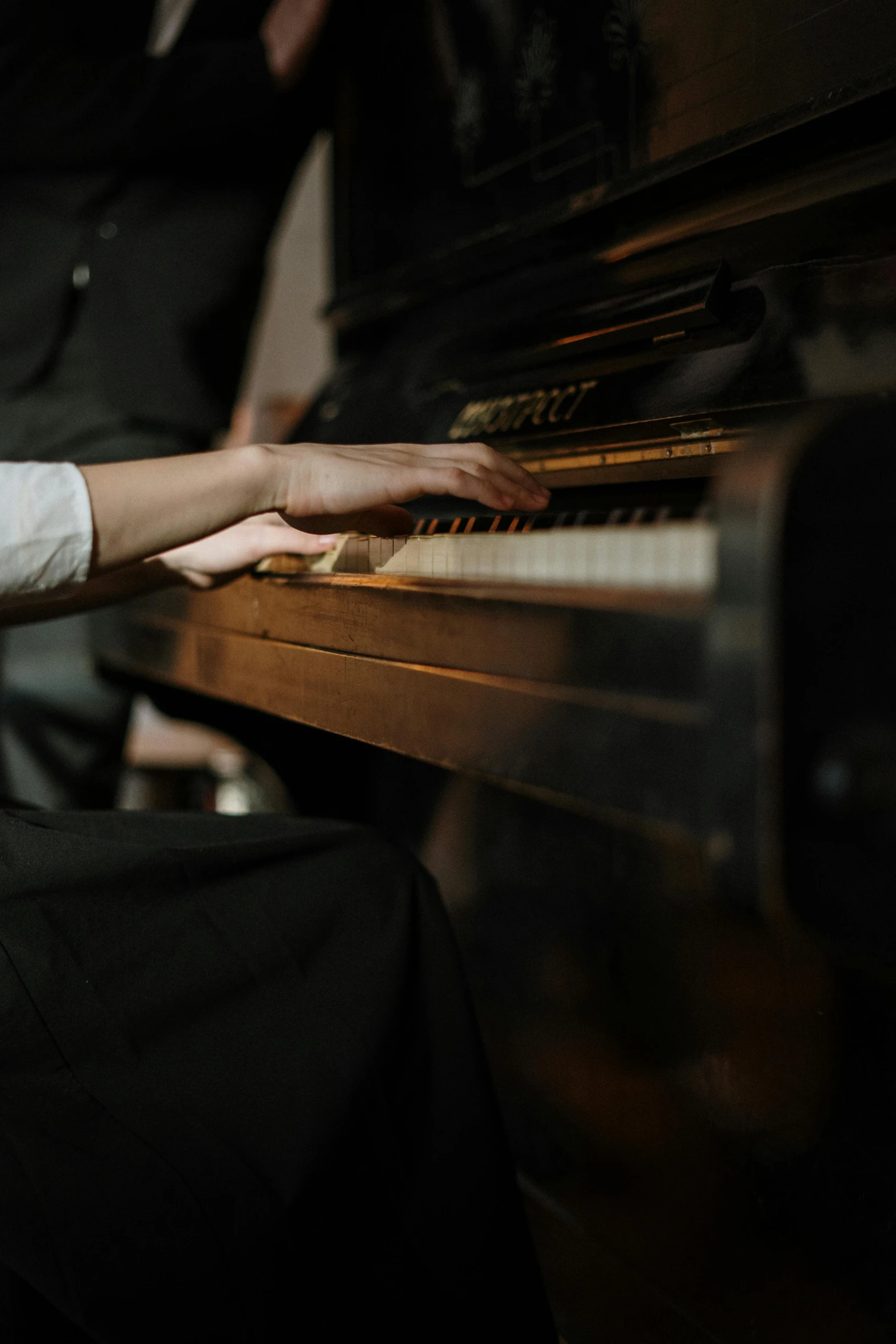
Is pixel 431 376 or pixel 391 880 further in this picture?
pixel 431 376

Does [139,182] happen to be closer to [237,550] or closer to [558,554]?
[237,550]

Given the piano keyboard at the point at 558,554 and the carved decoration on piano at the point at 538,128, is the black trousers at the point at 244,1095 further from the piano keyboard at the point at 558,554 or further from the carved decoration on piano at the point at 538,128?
the carved decoration on piano at the point at 538,128

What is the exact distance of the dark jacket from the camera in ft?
4.94

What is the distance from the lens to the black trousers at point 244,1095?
59 cm

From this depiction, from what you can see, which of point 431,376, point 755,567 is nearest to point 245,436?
point 431,376

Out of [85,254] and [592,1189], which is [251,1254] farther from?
[85,254]

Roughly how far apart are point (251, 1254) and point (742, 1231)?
0.54 m

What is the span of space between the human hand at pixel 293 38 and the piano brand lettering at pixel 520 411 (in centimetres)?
77

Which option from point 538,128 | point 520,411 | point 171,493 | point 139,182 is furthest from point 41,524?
point 139,182

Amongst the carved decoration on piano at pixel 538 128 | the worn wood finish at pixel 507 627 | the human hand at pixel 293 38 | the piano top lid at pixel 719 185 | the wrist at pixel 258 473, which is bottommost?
the worn wood finish at pixel 507 627

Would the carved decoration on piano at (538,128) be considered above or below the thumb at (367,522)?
above

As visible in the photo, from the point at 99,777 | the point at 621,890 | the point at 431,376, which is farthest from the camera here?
the point at 99,777

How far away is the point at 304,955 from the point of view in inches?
28.7

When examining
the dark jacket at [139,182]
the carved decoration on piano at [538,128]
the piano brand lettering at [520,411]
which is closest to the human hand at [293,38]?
the dark jacket at [139,182]
